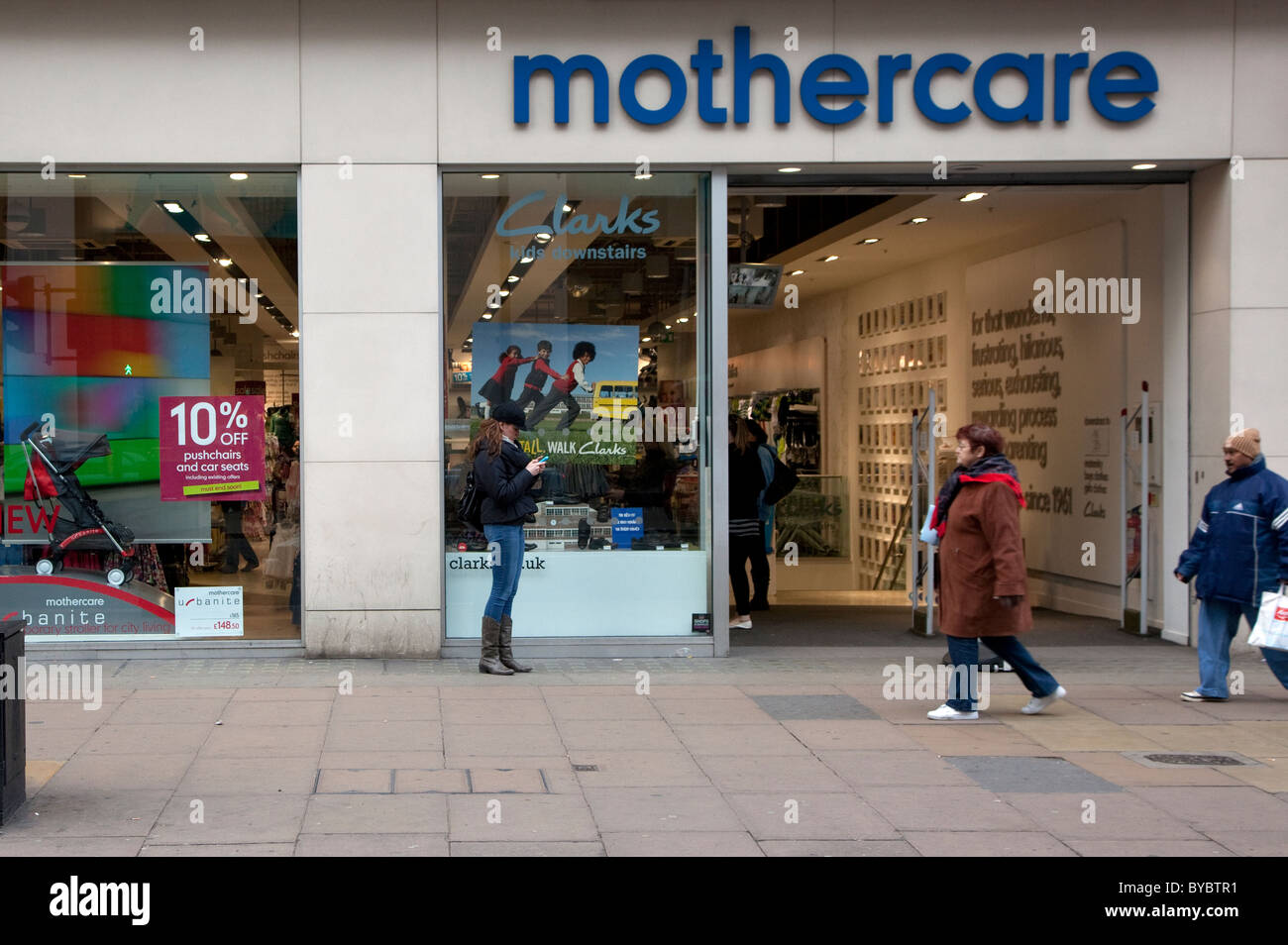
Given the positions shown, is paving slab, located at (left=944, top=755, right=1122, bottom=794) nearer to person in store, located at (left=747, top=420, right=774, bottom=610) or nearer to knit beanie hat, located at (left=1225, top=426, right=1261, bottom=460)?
knit beanie hat, located at (left=1225, top=426, right=1261, bottom=460)

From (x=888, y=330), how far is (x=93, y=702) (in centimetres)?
1267

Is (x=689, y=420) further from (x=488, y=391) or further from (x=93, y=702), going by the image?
(x=93, y=702)

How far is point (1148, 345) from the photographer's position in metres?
12.2

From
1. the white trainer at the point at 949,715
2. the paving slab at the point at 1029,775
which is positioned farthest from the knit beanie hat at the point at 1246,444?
the paving slab at the point at 1029,775

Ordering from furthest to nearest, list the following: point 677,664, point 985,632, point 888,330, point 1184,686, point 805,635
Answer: point 888,330 < point 805,635 < point 677,664 < point 1184,686 < point 985,632

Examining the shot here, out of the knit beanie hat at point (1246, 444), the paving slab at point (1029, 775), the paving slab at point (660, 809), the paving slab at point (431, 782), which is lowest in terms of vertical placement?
the paving slab at point (1029, 775)

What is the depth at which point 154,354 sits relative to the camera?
10445 mm

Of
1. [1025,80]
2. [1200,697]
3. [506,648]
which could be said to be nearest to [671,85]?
[1025,80]

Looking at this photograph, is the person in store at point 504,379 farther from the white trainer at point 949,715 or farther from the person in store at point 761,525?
the white trainer at point 949,715

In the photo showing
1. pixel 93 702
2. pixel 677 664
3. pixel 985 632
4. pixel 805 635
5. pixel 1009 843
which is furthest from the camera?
pixel 805 635

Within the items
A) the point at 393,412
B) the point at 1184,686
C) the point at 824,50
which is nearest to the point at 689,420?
the point at 393,412

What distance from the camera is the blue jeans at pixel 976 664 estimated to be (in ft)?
26.8

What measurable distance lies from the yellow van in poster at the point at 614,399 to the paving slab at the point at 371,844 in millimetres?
5380

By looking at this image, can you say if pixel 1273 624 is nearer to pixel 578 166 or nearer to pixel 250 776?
pixel 578 166
